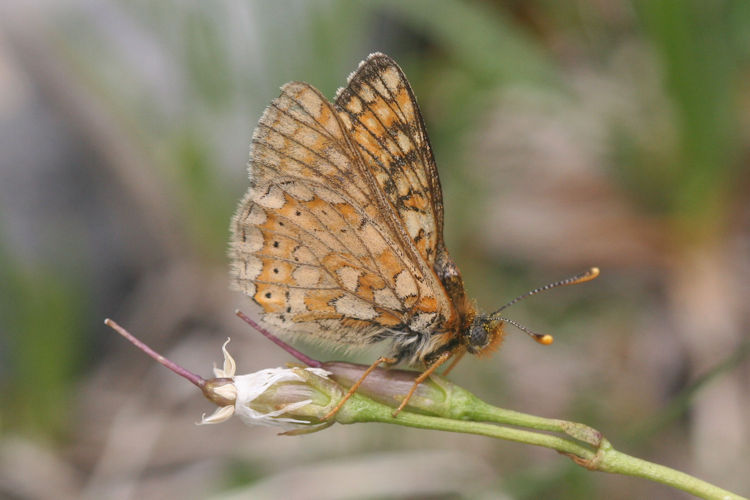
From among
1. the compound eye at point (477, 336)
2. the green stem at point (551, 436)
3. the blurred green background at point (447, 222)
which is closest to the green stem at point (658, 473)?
the green stem at point (551, 436)

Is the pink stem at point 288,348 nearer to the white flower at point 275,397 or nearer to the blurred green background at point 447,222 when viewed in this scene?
the white flower at point 275,397

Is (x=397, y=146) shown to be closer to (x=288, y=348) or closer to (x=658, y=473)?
(x=288, y=348)

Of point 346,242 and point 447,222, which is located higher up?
point 447,222

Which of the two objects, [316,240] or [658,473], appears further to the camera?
[316,240]

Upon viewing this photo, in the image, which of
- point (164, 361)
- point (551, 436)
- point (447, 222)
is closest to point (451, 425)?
point (551, 436)

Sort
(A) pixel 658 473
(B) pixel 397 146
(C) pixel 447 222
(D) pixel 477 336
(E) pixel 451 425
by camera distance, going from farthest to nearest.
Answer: (C) pixel 447 222 → (B) pixel 397 146 → (D) pixel 477 336 → (E) pixel 451 425 → (A) pixel 658 473

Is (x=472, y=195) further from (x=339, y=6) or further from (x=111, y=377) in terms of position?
(x=111, y=377)

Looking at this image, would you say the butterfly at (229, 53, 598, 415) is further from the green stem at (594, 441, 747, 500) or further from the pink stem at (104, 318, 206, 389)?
the green stem at (594, 441, 747, 500)
